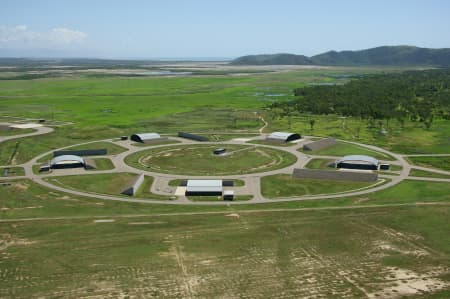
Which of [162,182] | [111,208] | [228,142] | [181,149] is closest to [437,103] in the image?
[228,142]

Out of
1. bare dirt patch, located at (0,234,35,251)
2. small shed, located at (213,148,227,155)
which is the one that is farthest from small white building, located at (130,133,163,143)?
bare dirt patch, located at (0,234,35,251)

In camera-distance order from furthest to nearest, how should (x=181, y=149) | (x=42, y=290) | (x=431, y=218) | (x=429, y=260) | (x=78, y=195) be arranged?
1. (x=181, y=149)
2. (x=78, y=195)
3. (x=431, y=218)
4. (x=429, y=260)
5. (x=42, y=290)

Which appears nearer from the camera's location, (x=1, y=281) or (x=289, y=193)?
(x=1, y=281)

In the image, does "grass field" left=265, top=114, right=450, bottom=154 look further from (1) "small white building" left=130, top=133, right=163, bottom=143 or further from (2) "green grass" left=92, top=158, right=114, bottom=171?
(2) "green grass" left=92, top=158, right=114, bottom=171

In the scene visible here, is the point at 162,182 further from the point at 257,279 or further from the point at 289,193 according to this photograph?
the point at 257,279

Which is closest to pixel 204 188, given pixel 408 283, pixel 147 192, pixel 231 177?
pixel 147 192

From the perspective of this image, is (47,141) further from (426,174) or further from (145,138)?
(426,174)
